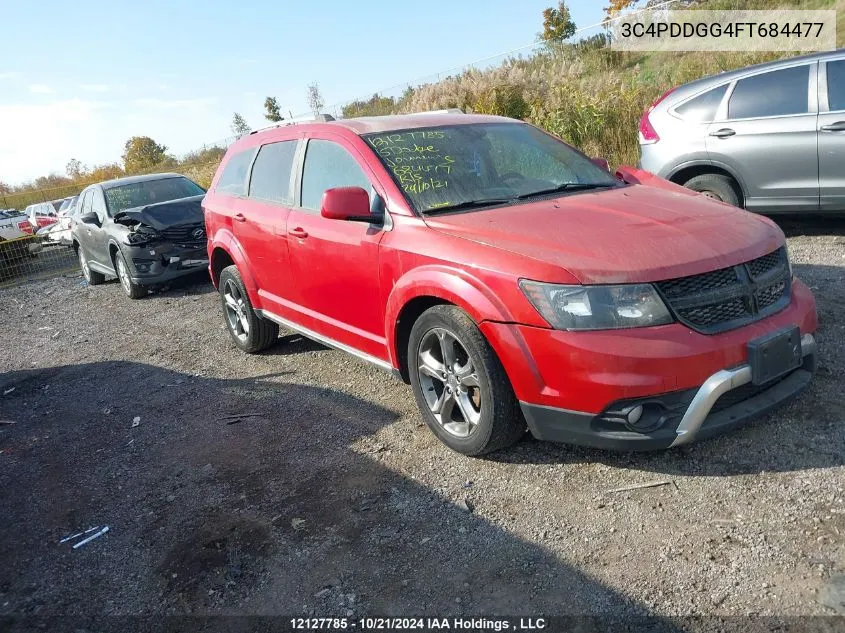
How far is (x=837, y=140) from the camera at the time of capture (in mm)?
6184

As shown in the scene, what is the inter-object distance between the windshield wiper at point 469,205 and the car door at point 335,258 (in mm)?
326

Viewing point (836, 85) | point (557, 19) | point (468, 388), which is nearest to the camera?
point (468, 388)

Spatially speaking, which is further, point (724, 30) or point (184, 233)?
point (724, 30)

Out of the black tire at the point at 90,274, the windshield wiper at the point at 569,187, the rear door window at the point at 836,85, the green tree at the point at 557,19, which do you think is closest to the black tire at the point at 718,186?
the rear door window at the point at 836,85

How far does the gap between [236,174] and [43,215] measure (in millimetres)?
22343

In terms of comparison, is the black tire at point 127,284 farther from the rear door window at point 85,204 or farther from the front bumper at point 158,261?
the rear door window at point 85,204

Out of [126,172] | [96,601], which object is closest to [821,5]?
[96,601]

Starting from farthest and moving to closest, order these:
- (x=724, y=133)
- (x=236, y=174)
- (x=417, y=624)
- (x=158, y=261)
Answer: (x=158, y=261)
(x=724, y=133)
(x=236, y=174)
(x=417, y=624)

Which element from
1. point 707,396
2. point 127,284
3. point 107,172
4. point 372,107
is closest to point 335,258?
point 707,396

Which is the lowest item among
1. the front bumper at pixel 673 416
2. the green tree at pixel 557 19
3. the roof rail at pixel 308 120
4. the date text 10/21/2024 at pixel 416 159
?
the front bumper at pixel 673 416

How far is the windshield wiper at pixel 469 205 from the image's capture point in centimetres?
367

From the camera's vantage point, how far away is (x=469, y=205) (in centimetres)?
374

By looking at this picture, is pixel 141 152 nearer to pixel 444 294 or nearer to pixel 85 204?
pixel 85 204

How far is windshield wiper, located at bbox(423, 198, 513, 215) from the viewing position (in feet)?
12.0
